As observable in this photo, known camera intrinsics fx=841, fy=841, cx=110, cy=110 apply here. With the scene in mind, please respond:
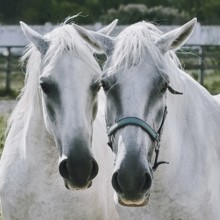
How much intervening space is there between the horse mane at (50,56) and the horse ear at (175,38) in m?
0.69

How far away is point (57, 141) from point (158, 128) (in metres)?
0.83

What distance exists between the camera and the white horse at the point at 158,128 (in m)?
4.79

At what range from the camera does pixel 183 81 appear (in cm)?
548

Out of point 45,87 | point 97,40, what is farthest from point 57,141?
point 97,40

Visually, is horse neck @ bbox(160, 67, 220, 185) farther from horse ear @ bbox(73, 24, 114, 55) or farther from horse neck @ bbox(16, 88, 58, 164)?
horse neck @ bbox(16, 88, 58, 164)

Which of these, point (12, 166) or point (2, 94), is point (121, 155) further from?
point (2, 94)

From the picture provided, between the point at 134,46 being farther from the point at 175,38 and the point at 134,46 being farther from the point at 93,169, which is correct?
the point at 93,169

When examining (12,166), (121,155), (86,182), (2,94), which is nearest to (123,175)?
(121,155)

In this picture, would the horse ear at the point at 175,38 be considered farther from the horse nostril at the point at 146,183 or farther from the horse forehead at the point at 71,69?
the horse nostril at the point at 146,183

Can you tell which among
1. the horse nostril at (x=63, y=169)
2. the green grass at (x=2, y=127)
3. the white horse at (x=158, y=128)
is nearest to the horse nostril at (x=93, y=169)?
the horse nostril at (x=63, y=169)

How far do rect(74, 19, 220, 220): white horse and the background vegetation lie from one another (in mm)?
28455

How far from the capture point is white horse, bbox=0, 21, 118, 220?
17.7ft

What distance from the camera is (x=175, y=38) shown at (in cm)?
514

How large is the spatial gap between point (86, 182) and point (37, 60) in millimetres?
1022
